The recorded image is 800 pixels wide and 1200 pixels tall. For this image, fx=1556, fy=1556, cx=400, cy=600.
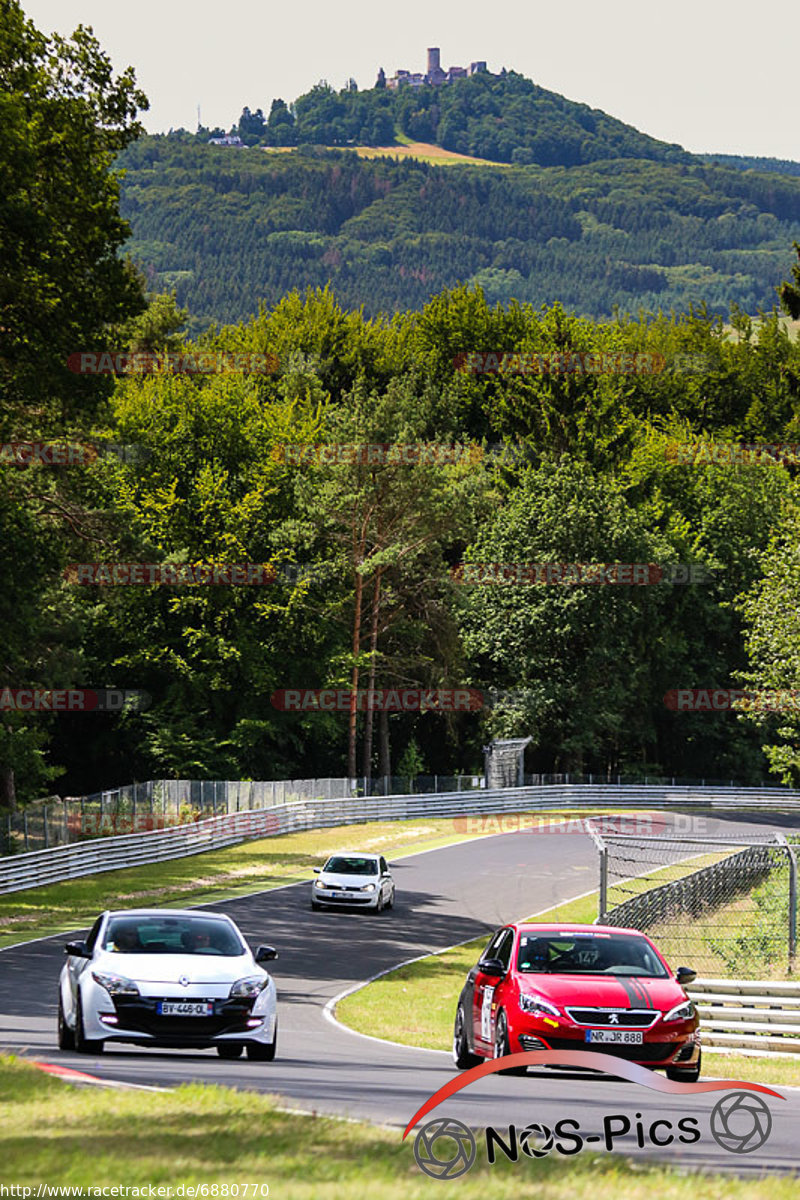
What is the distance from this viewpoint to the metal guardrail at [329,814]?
3953 centimetres

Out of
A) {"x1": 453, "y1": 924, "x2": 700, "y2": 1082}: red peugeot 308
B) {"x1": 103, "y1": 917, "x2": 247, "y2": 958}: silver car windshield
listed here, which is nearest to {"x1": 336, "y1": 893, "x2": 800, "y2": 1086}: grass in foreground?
{"x1": 453, "y1": 924, "x2": 700, "y2": 1082}: red peugeot 308

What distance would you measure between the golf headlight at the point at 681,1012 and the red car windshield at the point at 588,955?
59cm

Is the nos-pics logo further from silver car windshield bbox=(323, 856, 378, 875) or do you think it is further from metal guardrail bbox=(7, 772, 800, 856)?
metal guardrail bbox=(7, 772, 800, 856)

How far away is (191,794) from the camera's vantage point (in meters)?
49.6

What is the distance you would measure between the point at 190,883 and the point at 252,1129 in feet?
101

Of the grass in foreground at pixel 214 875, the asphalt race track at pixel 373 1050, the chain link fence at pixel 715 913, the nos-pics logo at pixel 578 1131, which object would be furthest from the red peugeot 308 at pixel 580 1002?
the grass in foreground at pixel 214 875

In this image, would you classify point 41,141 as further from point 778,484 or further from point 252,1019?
point 778,484

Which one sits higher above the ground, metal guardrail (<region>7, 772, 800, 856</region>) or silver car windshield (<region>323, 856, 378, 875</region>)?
metal guardrail (<region>7, 772, 800, 856</region>)

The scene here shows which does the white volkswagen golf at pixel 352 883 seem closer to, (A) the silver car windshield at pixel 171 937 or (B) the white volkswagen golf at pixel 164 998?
(A) the silver car windshield at pixel 171 937

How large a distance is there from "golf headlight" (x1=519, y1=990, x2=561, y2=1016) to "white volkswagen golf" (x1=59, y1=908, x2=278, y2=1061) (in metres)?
2.40

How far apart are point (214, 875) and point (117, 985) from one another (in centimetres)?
2841

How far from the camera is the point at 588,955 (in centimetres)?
1395

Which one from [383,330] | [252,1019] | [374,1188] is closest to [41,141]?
[252,1019]

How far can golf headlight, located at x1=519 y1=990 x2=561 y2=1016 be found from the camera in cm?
1273
